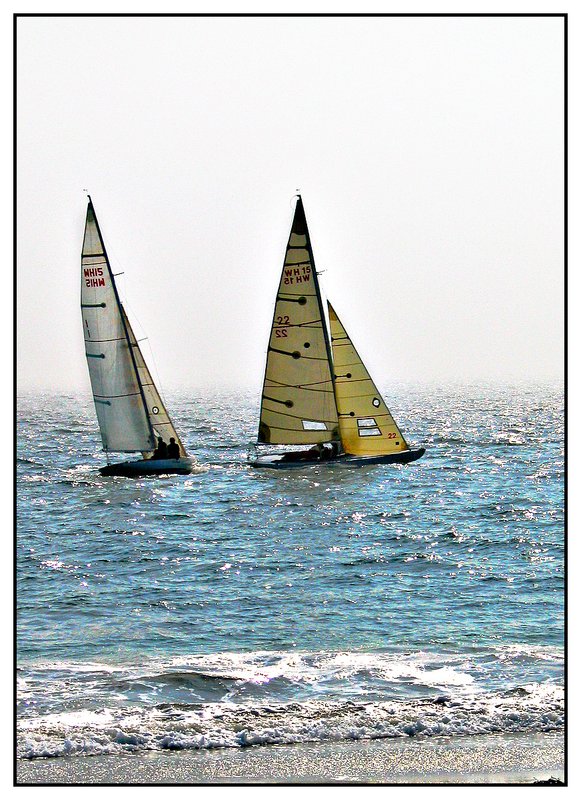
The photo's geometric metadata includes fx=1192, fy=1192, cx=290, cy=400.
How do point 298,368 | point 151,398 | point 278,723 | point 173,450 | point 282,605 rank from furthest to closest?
1. point 298,368
2. point 173,450
3. point 151,398
4. point 282,605
5. point 278,723

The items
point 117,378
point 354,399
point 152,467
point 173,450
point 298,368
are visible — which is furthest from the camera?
point 354,399

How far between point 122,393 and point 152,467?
2.68m

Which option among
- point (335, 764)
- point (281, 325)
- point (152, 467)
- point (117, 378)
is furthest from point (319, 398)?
point (335, 764)

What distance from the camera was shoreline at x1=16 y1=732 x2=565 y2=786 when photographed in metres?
20.2

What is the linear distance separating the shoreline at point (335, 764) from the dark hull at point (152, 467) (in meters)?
18.2

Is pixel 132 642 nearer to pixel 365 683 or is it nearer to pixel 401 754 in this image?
pixel 365 683

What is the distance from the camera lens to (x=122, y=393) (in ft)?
130

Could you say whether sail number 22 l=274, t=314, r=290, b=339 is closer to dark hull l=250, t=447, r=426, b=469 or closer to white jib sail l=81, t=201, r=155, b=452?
dark hull l=250, t=447, r=426, b=469

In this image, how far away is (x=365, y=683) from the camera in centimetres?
2444

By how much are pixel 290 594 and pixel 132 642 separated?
14.6 ft

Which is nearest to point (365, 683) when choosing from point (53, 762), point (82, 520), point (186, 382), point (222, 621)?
point (222, 621)

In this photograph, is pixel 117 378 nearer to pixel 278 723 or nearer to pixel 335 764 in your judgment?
pixel 278 723

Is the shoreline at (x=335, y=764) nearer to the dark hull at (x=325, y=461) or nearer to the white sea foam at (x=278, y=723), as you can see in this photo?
the white sea foam at (x=278, y=723)

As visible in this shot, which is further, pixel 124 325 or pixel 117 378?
pixel 117 378
